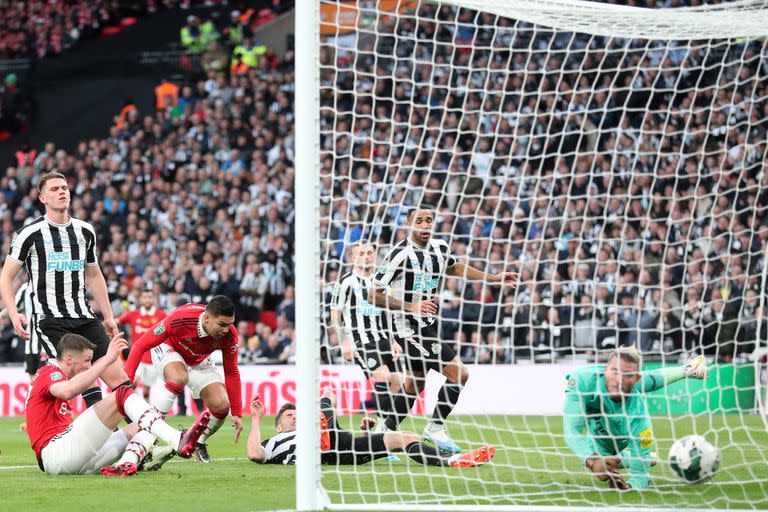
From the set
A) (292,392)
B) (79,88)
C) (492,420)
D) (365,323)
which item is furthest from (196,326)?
(79,88)

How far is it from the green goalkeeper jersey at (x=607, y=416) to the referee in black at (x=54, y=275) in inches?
136

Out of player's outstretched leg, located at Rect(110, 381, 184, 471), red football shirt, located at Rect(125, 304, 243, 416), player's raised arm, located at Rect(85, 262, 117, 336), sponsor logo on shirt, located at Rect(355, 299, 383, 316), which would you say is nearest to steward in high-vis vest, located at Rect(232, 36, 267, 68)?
sponsor logo on shirt, located at Rect(355, 299, 383, 316)

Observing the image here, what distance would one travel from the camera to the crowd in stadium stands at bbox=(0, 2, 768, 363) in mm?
10625

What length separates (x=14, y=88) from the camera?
24.4 meters

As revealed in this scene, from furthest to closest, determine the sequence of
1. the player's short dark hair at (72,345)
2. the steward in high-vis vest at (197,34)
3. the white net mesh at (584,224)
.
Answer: the steward in high-vis vest at (197,34) → the white net mesh at (584,224) → the player's short dark hair at (72,345)

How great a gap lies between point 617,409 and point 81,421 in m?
3.42

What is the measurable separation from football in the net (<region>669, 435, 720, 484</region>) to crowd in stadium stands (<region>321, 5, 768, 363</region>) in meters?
3.64

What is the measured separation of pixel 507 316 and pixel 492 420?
145 centimetres

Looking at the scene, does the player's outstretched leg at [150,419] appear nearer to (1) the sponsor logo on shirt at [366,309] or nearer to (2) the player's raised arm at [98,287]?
(2) the player's raised arm at [98,287]

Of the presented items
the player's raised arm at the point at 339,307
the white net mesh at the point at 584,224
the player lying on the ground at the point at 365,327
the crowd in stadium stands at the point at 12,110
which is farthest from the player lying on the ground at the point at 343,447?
the crowd in stadium stands at the point at 12,110

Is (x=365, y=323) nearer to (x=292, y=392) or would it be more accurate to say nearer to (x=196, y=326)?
(x=196, y=326)

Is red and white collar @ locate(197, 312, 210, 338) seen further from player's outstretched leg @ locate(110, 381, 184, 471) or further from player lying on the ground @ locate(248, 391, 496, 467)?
player's outstretched leg @ locate(110, 381, 184, 471)

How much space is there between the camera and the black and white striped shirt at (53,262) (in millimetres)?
8227

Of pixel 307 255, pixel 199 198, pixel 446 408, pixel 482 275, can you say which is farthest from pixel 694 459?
pixel 199 198
